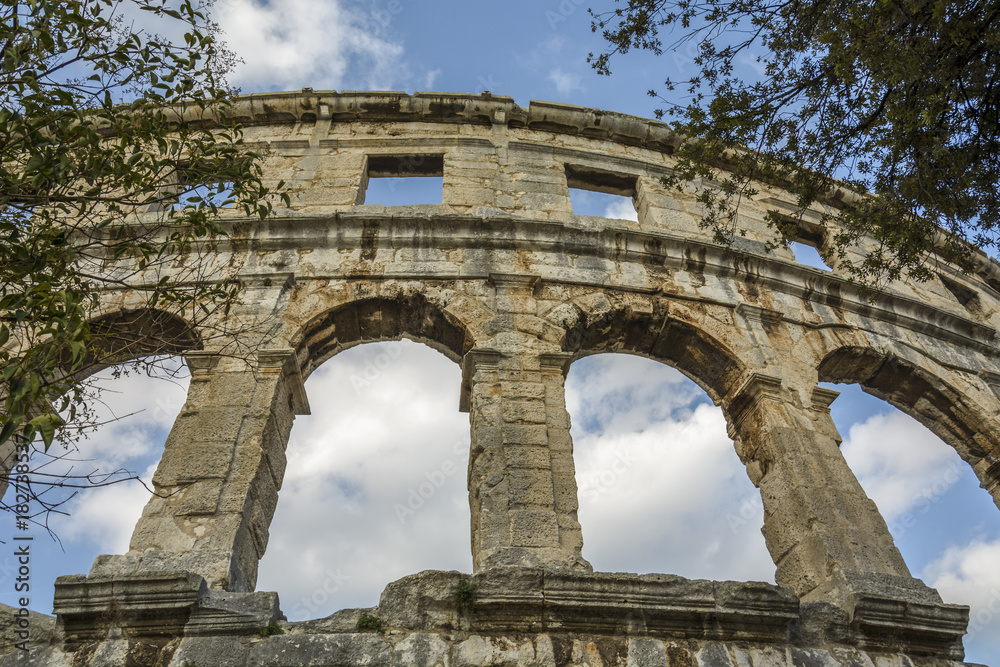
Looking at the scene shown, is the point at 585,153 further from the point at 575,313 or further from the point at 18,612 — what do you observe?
the point at 18,612

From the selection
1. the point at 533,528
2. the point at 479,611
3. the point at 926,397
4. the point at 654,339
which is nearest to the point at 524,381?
the point at 533,528

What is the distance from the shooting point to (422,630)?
14.4 ft

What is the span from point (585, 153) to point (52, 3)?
23.0 feet

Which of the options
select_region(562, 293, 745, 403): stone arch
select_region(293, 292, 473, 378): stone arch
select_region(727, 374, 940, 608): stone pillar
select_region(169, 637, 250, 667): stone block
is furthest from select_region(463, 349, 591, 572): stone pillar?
select_region(727, 374, 940, 608): stone pillar

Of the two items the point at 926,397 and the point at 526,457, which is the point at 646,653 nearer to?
the point at 526,457

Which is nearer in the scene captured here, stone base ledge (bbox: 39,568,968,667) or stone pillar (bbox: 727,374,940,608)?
stone base ledge (bbox: 39,568,968,667)

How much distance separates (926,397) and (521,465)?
220 inches

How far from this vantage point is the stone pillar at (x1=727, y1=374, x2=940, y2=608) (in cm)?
529

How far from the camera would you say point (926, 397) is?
818 cm

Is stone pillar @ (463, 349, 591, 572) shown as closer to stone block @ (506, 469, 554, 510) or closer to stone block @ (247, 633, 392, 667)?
stone block @ (506, 469, 554, 510)

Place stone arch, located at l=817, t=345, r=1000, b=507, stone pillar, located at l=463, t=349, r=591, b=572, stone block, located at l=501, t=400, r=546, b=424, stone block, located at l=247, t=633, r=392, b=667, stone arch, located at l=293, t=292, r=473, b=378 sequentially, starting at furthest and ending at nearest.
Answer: stone arch, located at l=817, t=345, r=1000, b=507, stone arch, located at l=293, t=292, r=473, b=378, stone block, located at l=501, t=400, r=546, b=424, stone pillar, located at l=463, t=349, r=591, b=572, stone block, located at l=247, t=633, r=392, b=667

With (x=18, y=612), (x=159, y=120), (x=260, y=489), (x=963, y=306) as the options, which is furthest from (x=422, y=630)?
(x=963, y=306)

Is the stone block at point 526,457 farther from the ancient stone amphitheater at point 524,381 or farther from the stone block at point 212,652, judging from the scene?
the stone block at point 212,652

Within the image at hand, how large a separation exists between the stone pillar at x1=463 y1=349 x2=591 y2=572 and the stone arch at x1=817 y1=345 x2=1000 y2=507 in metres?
3.63
